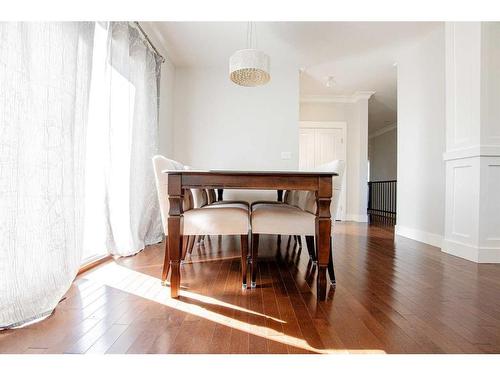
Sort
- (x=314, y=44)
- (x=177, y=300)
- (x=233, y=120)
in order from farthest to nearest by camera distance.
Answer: (x=233, y=120) < (x=314, y=44) < (x=177, y=300)

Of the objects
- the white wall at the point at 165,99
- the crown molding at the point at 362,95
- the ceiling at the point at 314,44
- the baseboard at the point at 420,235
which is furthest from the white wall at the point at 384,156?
the white wall at the point at 165,99

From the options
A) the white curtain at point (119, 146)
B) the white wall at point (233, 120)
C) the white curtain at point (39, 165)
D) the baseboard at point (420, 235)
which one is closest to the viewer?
the white curtain at point (39, 165)

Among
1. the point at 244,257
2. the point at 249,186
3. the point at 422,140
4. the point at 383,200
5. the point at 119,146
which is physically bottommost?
the point at 244,257

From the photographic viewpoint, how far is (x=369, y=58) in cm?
394

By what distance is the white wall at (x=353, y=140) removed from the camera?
18.1 ft

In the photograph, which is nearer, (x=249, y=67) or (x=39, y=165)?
(x=39, y=165)

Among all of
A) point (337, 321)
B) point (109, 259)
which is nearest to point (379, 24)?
point (337, 321)

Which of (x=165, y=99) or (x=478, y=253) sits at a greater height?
(x=165, y=99)

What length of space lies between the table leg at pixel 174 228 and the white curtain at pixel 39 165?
0.56 metres

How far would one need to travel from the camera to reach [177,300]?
148cm

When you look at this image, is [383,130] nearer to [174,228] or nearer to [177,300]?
[174,228]

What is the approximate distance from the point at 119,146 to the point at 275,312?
6.71 feet

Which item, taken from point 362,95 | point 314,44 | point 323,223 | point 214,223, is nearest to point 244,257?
point 214,223

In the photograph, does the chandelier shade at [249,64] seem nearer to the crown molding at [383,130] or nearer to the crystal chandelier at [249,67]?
the crystal chandelier at [249,67]
